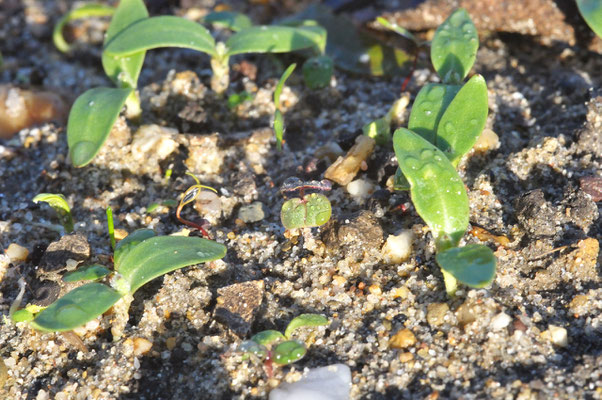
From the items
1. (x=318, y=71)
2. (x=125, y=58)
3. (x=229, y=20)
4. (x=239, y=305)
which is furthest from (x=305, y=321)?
(x=229, y=20)

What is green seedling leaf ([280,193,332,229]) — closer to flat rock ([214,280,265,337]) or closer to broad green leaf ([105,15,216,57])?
flat rock ([214,280,265,337])

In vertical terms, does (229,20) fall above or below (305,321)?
above

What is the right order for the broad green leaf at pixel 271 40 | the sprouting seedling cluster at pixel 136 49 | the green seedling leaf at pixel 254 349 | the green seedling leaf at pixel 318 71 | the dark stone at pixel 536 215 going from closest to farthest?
the green seedling leaf at pixel 254 349 < the dark stone at pixel 536 215 < the sprouting seedling cluster at pixel 136 49 < the broad green leaf at pixel 271 40 < the green seedling leaf at pixel 318 71

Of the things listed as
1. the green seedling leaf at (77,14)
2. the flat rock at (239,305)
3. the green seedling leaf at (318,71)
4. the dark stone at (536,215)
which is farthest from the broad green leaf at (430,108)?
the green seedling leaf at (77,14)

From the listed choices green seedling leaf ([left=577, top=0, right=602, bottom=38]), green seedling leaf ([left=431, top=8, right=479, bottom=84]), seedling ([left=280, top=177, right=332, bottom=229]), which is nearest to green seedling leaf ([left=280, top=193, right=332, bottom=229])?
seedling ([left=280, top=177, right=332, bottom=229])

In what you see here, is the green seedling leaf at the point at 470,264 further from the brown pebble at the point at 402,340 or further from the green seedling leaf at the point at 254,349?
the green seedling leaf at the point at 254,349

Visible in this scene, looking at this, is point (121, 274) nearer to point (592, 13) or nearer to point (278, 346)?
point (278, 346)
